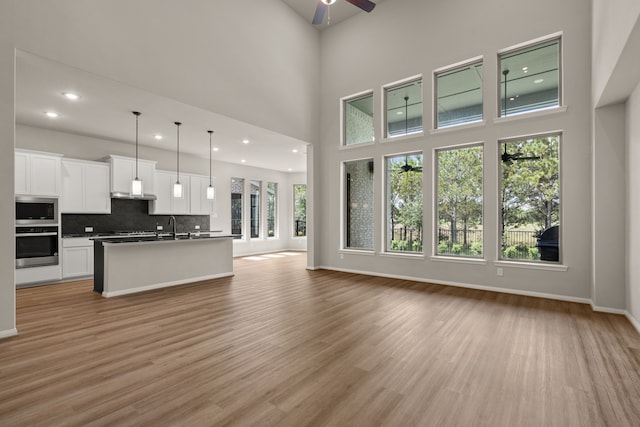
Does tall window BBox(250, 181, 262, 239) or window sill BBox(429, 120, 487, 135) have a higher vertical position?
window sill BBox(429, 120, 487, 135)

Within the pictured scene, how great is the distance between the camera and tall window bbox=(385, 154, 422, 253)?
6.20m

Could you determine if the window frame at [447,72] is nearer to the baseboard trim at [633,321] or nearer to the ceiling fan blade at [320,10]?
the ceiling fan blade at [320,10]

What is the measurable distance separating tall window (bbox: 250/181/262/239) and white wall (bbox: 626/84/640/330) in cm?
953

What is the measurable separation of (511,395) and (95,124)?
758 centimetres

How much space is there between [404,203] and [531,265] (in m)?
2.45

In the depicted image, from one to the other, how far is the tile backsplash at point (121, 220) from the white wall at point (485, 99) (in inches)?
170

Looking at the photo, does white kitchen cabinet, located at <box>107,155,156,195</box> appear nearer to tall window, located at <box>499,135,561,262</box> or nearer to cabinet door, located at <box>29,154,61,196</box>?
cabinet door, located at <box>29,154,61,196</box>

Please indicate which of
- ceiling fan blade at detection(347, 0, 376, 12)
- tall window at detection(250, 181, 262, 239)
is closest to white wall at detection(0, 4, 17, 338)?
ceiling fan blade at detection(347, 0, 376, 12)

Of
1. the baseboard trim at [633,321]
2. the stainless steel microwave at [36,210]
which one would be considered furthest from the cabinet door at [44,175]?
the baseboard trim at [633,321]

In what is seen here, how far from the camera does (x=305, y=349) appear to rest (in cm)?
286

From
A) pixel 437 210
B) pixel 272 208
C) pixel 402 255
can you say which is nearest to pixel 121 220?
pixel 272 208

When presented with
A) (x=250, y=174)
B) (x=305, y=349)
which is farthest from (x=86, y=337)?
(x=250, y=174)

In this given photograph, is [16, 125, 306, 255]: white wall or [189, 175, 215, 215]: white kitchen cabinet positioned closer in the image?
[16, 125, 306, 255]: white wall

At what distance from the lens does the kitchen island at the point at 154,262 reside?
494 cm
